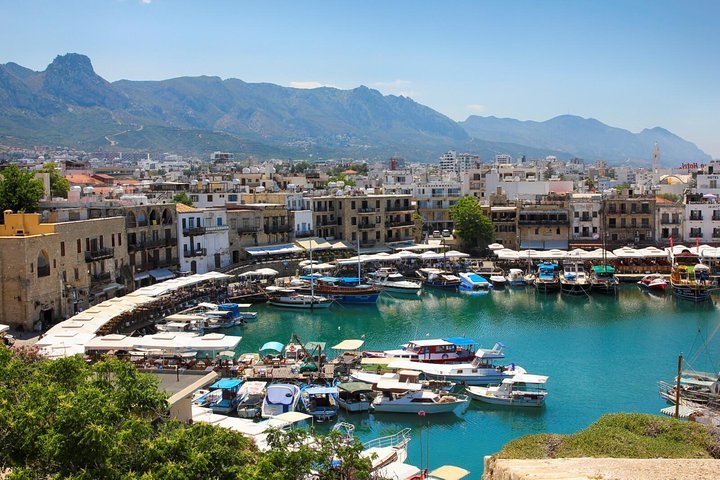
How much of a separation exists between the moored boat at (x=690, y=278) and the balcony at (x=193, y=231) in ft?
118

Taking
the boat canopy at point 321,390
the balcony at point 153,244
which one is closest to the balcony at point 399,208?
the balcony at point 153,244

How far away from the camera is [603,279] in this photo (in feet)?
193

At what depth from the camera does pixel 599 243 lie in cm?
7025

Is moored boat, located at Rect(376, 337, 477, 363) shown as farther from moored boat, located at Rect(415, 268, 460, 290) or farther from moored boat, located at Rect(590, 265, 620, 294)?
moored boat, located at Rect(590, 265, 620, 294)

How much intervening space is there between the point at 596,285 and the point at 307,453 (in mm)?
44699

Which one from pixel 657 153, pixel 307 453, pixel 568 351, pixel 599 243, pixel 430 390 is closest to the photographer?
pixel 307 453

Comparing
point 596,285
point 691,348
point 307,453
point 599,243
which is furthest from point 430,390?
point 599,243

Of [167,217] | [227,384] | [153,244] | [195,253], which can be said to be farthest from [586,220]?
[227,384]

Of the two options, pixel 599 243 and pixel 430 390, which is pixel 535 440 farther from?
pixel 599 243

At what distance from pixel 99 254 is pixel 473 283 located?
2851 centimetres

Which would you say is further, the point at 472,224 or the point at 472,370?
the point at 472,224

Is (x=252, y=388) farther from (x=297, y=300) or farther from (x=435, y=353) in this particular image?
(x=297, y=300)

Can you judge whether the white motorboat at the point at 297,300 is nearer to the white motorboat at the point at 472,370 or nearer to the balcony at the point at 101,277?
the balcony at the point at 101,277

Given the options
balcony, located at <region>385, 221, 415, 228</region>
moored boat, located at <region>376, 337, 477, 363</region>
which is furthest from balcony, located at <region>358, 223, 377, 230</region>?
moored boat, located at <region>376, 337, 477, 363</region>
